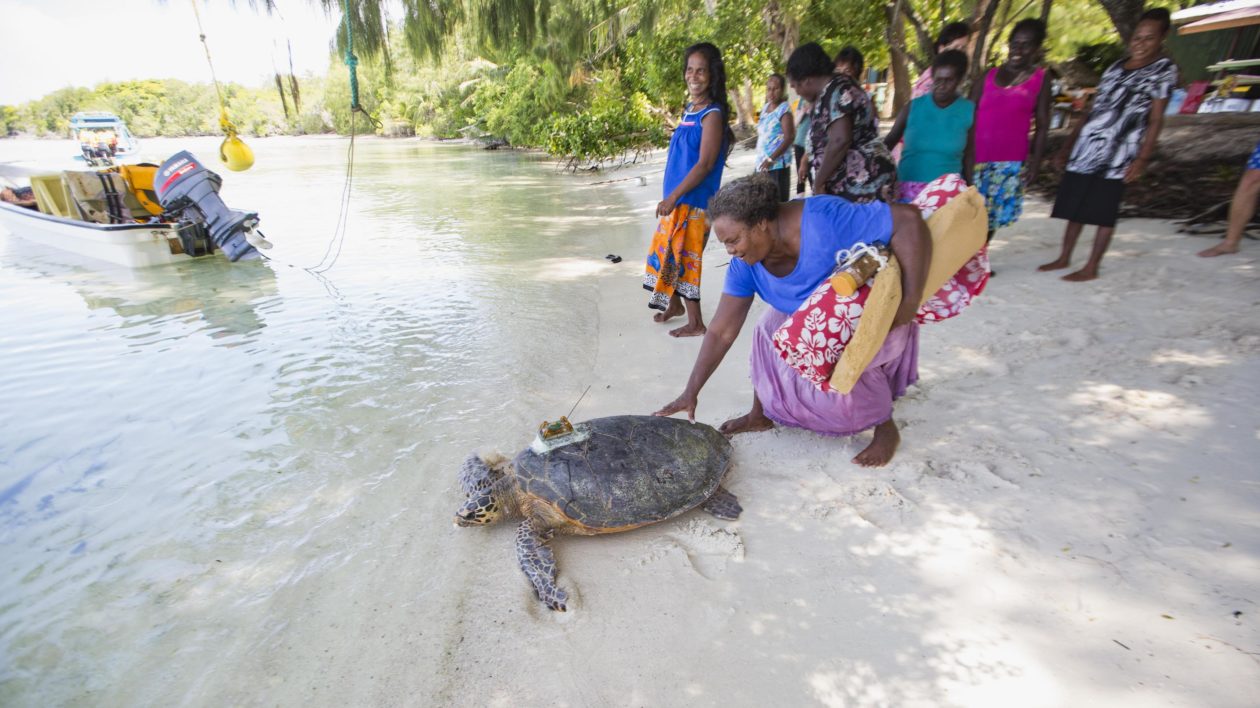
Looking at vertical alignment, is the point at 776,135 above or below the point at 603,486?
above

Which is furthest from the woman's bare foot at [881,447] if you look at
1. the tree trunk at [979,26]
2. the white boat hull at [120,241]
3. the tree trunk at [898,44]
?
the white boat hull at [120,241]

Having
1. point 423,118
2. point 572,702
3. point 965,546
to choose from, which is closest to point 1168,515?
point 965,546

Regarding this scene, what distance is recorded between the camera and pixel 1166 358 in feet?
9.63

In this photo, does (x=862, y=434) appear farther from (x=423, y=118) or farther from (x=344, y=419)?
(x=423, y=118)

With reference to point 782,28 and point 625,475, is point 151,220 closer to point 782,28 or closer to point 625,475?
point 625,475

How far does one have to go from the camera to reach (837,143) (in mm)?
3355

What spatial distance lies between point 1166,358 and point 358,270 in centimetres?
823

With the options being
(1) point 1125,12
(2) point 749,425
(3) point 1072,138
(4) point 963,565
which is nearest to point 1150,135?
(3) point 1072,138

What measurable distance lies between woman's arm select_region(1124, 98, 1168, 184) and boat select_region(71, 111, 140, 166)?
22.1 meters

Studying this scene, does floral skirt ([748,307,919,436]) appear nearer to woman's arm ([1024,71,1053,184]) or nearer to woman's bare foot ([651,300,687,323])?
woman's bare foot ([651,300,687,323])

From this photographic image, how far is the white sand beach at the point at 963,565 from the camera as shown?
159 cm

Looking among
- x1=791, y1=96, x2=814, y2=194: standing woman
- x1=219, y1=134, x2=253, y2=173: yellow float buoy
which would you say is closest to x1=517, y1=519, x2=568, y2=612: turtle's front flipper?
x1=791, y1=96, x2=814, y2=194: standing woman

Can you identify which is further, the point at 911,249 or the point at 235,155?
the point at 235,155

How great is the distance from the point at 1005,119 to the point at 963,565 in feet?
12.0
